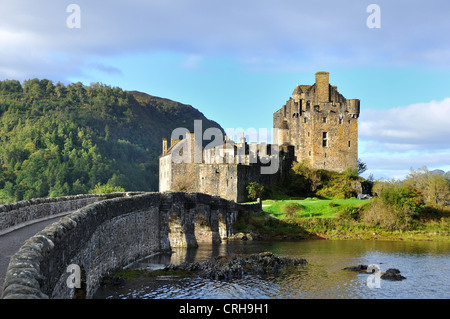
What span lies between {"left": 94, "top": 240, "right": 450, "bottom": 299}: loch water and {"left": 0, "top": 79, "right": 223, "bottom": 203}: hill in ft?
188

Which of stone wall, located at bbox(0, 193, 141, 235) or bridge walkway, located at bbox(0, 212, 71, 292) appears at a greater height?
stone wall, located at bbox(0, 193, 141, 235)

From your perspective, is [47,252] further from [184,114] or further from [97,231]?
[184,114]

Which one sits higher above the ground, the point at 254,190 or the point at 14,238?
the point at 254,190

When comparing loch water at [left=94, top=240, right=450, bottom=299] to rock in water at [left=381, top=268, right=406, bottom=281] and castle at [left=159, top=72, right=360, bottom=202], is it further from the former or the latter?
castle at [left=159, top=72, right=360, bottom=202]

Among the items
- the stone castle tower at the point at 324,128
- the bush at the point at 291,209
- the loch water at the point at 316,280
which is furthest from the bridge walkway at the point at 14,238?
the stone castle tower at the point at 324,128

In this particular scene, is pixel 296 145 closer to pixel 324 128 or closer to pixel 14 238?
pixel 324 128

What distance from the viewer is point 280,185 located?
64500 mm

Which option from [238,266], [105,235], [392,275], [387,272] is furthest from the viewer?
[238,266]

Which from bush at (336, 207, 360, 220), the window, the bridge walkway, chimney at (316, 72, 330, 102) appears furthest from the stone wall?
chimney at (316, 72, 330, 102)

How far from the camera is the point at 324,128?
231ft

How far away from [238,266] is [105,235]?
841 cm

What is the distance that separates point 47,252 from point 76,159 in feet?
296

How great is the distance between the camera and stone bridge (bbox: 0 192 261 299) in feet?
30.4

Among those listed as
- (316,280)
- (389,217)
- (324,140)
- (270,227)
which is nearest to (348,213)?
(389,217)
